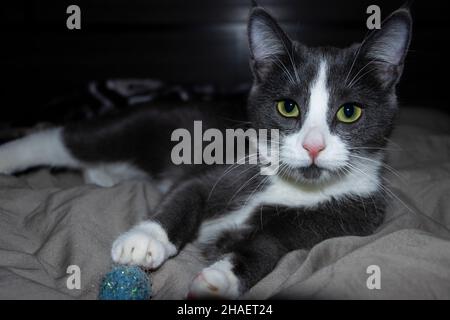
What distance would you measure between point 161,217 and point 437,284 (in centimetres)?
78

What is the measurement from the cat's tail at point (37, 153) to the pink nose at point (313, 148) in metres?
1.12

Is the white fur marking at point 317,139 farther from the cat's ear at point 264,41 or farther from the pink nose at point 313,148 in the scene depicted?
the cat's ear at point 264,41

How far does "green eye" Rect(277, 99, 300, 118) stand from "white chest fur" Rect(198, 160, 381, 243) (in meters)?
0.23

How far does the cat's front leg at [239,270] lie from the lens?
3.47 feet

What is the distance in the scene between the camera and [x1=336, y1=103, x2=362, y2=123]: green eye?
1.30 m

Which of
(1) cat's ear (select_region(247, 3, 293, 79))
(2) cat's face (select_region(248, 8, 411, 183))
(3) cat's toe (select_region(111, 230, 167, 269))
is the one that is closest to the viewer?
(3) cat's toe (select_region(111, 230, 167, 269))

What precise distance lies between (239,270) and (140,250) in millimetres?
267

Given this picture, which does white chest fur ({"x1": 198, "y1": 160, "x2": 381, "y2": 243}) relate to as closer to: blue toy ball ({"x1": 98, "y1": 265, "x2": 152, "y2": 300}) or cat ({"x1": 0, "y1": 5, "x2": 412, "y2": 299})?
cat ({"x1": 0, "y1": 5, "x2": 412, "y2": 299})

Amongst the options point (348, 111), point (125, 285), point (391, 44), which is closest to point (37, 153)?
point (125, 285)

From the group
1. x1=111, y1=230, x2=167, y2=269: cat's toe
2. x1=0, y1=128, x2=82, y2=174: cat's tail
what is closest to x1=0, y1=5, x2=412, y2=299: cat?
x1=111, y1=230, x2=167, y2=269: cat's toe

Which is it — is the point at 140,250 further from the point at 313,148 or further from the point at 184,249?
the point at 313,148

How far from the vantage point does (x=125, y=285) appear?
103cm

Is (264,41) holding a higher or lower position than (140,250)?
higher
